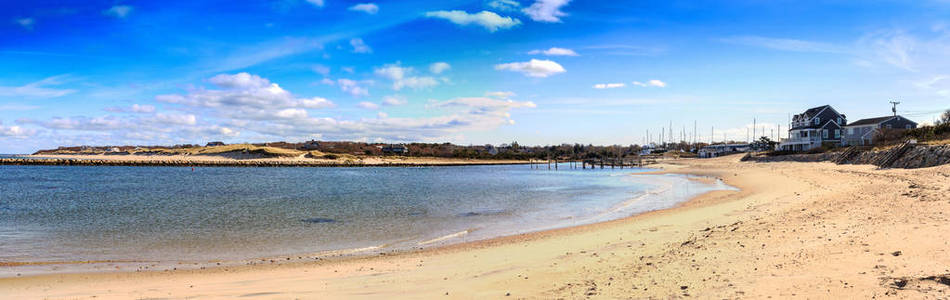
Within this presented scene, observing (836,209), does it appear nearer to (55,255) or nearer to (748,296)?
(748,296)

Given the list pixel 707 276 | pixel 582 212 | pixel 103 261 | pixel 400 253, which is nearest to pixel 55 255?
pixel 103 261

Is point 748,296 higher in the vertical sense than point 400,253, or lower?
higher

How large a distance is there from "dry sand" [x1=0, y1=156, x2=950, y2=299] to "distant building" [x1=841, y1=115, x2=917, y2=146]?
2186 inches

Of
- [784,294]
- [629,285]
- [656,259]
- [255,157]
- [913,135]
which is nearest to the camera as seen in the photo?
[784,294]

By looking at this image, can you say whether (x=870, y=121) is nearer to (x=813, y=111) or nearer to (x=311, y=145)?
(x=813, y=111)

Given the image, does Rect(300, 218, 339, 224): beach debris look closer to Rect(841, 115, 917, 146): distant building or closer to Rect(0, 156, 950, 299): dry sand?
Rect(0, 156, 950, 299): dry sand

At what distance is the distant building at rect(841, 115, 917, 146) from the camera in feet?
181

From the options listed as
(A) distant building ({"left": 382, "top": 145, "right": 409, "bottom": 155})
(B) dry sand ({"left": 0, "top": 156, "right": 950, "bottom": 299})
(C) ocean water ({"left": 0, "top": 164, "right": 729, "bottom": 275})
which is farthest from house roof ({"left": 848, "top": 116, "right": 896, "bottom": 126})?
(A) distant building ({"left": 382, "top": 145, "right": 409, "bottom": 155})

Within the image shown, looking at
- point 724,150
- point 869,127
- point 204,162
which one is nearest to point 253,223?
point 869,127

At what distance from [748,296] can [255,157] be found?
123 meters

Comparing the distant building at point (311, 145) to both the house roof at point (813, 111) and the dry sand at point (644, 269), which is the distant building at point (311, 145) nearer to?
the house roof at point (813, 111)

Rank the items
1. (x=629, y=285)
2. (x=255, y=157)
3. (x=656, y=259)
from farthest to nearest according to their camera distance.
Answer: (x=255, y=157), (x=656, y=259), (x=629, y=285)

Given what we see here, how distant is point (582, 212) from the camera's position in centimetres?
1964

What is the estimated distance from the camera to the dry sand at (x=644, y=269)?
19.3 ft
